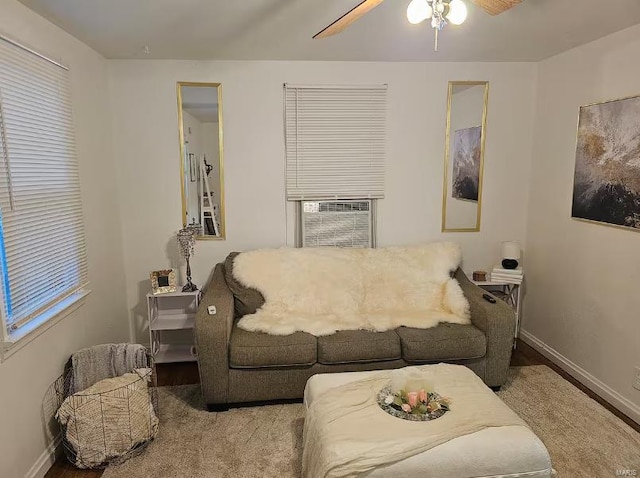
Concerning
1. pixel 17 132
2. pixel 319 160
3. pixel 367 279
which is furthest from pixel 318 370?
pixel 17 132

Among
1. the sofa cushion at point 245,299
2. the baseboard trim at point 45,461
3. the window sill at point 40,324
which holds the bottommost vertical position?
the baseboard trim at point 45,461

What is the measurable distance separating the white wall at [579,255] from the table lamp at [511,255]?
21 centimetres

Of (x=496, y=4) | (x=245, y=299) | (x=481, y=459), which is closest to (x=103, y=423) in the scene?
(x=245, y=299)

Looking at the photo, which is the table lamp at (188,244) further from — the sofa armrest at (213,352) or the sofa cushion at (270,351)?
the sofa cushion at (270,351)

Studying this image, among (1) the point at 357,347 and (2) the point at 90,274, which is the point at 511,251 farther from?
(2) the point at 90,274

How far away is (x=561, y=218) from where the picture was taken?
138 inches

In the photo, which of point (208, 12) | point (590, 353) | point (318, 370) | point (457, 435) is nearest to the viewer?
point (457, 435)

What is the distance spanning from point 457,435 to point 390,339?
1.04 metres

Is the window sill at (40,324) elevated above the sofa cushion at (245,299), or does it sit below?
above

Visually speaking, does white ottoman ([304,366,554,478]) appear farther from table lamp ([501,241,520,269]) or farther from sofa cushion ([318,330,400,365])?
table lamp ([501,241,520,269])

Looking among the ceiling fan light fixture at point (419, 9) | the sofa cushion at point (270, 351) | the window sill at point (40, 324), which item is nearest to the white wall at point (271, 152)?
the window sill at point (40, 324)

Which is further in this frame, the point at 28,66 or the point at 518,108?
the point at 518,108

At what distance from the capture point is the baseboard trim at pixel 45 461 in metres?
2.27

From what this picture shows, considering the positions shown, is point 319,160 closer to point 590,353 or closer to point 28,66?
point 28,66
